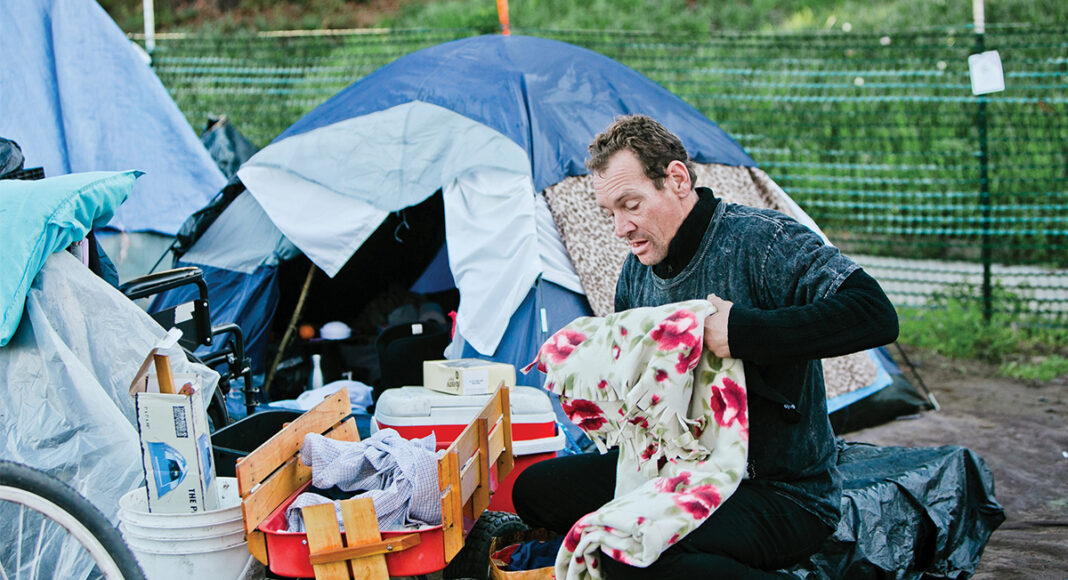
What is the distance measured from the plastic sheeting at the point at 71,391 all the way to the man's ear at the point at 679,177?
137 cm

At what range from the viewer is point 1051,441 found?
4.40m

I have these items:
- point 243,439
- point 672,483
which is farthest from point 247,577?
point 672,483

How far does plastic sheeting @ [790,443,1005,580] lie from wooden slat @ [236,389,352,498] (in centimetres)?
144

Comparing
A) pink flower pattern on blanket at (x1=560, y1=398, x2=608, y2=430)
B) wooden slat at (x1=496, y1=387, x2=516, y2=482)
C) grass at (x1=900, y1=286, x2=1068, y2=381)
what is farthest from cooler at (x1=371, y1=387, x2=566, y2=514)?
grass at (x1=900, y1=286, x2=1068, y2=381)

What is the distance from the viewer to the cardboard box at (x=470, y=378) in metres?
3.13

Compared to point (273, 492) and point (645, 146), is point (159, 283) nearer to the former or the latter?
point (273, 492)

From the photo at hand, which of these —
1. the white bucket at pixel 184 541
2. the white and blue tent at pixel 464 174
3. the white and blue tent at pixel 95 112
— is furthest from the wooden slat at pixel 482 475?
the white and blue tent at pixel 95 112

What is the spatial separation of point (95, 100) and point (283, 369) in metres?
1.94

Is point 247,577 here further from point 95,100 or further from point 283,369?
point 95,100

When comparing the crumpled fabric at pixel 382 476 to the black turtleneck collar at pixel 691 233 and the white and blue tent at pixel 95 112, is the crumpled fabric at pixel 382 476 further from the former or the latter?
the white and blue tent at pixel 95 112

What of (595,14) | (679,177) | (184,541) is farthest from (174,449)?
(595,14)

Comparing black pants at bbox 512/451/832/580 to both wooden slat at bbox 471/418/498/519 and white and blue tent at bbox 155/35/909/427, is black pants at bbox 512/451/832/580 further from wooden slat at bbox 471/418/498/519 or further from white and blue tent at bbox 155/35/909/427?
white and blue tent at bbox 155/35/909/427

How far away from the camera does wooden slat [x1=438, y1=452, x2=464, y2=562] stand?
2174mm

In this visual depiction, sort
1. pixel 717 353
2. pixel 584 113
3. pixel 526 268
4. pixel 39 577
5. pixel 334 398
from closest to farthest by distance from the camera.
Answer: pixel 717 353 → pixel 39 577 → pixel 334 398 → pixel 526 268 → pixel 584 113
